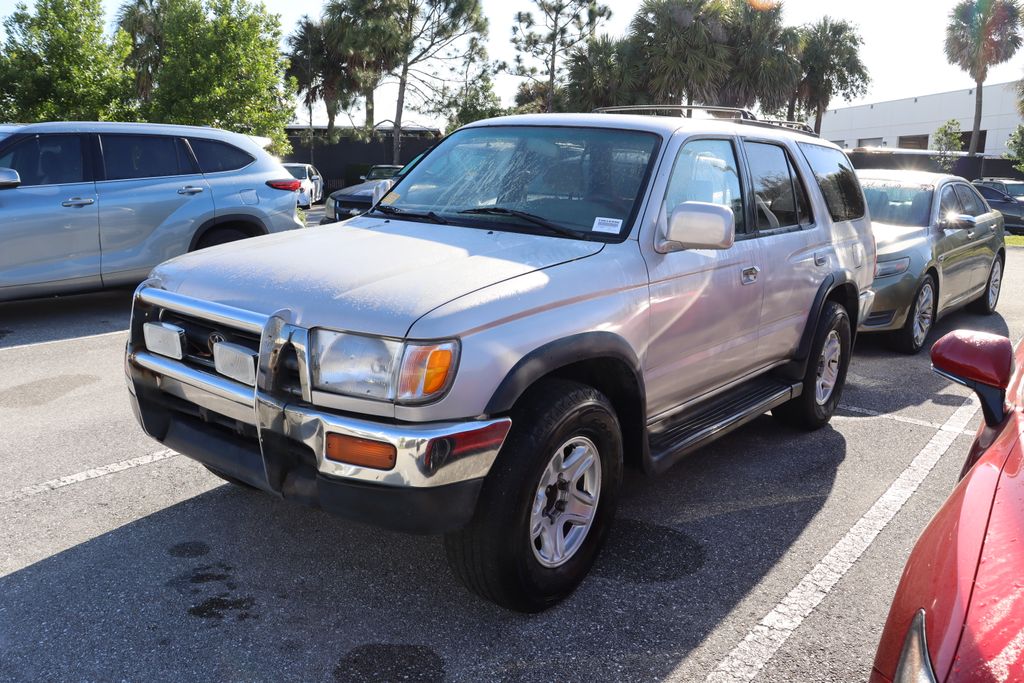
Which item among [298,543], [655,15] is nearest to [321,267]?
[298,543]

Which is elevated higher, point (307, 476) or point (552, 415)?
point (552, 415)

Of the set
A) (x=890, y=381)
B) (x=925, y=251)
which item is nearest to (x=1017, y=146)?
(x=925, y=251)

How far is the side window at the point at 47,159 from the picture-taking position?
762 cm

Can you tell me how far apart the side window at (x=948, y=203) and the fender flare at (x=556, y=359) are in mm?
6524

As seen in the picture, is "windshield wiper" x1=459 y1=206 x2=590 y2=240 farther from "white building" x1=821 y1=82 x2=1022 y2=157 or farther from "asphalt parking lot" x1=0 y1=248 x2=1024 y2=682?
"white building" x1=821 y1=82 x2=1022 y2=157

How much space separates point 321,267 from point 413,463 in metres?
0.91

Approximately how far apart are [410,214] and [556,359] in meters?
1.44

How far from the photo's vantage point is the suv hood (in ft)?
9.41

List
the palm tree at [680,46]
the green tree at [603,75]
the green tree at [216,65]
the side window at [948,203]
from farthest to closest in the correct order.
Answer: the green tree at [603,75] < the palm tree at [680,46] < the green tree at [216,65] < the side window at [948,203]

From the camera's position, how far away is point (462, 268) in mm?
3184

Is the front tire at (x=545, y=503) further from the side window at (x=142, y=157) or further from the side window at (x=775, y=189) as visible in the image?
the side window at (x=142, y=157)

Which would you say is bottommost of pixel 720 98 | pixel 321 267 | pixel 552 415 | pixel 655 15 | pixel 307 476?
pixel 307 476

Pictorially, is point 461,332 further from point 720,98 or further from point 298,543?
point 720,98

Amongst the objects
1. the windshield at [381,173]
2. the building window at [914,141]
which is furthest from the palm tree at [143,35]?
the building window at [914,141]
